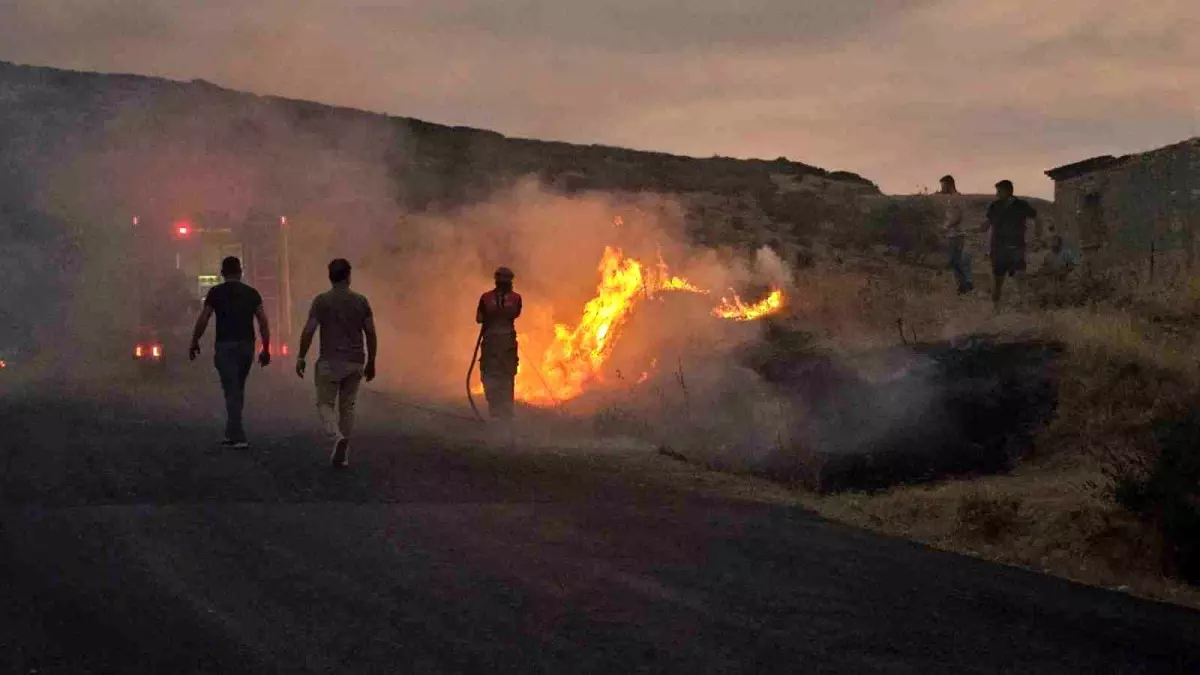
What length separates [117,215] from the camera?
137ft

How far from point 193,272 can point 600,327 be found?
850 cm

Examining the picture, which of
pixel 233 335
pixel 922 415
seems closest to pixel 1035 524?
pixel 922 415

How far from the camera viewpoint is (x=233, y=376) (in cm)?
1216

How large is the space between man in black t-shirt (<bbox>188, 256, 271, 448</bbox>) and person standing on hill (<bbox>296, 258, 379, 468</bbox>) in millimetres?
913

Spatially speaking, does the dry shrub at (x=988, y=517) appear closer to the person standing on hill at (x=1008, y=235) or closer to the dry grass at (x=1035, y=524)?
the dry grass at (x=1035, y=524)

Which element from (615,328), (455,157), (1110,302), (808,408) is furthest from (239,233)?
(455,157)

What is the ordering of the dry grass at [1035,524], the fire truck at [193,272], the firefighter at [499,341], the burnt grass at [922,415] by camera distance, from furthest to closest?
the fire truck at [193,272] → the firefighter at [499,341] → the burnt grass at [922,415] → the dry grass at [1035,524]

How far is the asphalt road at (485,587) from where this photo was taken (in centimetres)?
552

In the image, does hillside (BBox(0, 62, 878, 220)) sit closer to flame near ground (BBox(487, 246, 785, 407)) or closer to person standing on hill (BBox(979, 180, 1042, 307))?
flame near ground (BBox(487, 246, 785, 407))

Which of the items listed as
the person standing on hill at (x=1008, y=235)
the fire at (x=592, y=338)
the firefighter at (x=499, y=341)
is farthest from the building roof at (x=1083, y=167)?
the firefighter at (x=499, y=341)

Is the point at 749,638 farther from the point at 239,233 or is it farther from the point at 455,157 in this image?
the point at 455,157

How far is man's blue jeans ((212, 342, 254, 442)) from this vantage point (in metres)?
12.1

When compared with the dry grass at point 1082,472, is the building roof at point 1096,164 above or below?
above

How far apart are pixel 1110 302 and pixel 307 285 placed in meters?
17.0
